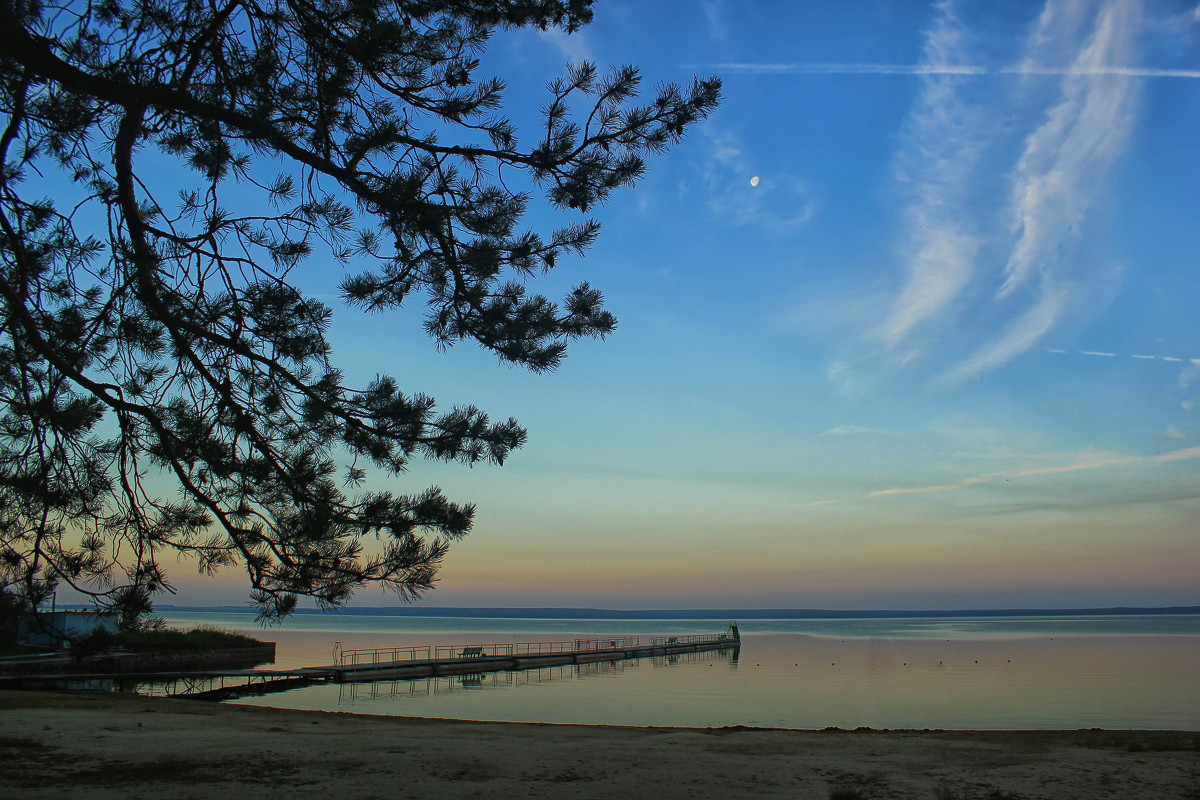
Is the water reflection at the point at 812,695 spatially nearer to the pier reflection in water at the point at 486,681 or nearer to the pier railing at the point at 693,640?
the pier reflection in water at the point at 486,681

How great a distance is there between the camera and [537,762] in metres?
9.27

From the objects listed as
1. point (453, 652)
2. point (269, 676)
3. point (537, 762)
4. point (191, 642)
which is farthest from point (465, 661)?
point (537, 762)

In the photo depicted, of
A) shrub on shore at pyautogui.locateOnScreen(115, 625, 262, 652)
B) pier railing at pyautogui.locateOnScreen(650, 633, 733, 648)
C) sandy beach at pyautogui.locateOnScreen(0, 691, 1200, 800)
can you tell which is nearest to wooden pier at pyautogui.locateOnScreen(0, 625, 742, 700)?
shrub on shore at pyautogui.locateOnScreen(115, 625, 262, 652)

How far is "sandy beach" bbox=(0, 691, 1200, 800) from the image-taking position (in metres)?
7.47

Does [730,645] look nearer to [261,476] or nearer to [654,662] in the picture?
[654,662]

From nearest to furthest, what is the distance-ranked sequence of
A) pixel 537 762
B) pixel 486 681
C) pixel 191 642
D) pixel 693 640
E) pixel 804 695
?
1. pixel 537 762
2. pixel 804 695
3. pixel 486 681
4. pixel 191 642
5. pixel 693 640

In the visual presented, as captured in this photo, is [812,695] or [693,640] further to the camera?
[693,640]

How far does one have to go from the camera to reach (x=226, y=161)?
6.16 meters

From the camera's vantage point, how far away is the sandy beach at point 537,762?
7469 mm

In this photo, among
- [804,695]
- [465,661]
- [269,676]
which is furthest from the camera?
[465,661]

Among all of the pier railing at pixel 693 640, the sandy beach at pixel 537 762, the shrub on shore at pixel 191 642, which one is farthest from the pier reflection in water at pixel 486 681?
the sandy beach at pixel 537 762

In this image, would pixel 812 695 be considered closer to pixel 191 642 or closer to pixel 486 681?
pixel 486 681

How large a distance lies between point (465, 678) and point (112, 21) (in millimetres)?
37481

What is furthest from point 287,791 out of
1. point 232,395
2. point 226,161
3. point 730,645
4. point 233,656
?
point 730,645
